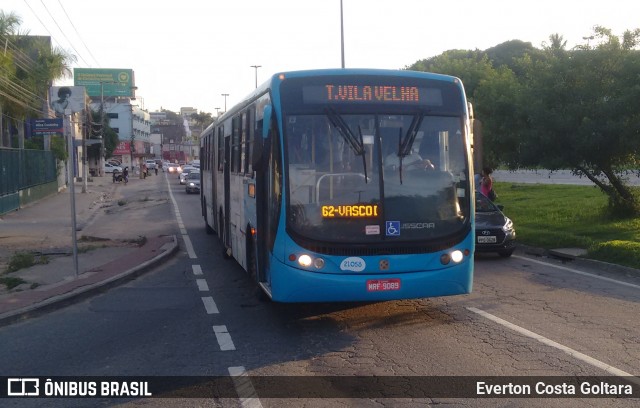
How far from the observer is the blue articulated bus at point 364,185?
8.12 m

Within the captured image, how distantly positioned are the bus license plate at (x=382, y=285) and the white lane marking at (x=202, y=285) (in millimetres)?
4333

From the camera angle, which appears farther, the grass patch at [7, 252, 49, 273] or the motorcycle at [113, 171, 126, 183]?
the motorcycle at [113, 171, 126, 183]

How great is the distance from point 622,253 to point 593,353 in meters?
7.58

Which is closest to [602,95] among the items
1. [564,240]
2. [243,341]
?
[564,240]

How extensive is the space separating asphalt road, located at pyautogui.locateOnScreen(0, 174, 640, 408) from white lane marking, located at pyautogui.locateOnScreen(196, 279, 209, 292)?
4 cm

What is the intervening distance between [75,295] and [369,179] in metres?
5.40

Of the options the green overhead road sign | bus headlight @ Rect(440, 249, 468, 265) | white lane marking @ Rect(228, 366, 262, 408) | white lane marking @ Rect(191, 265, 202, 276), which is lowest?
white lane marking @ Rect(228, 366, 262, 408)

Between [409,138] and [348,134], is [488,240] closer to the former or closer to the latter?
[409,138]

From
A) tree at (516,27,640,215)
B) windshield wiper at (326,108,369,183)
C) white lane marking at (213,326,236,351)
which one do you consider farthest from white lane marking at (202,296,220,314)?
tree at (516,27,640,215)

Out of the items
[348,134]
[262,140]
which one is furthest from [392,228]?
[262,140]

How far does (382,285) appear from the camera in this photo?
321 inches

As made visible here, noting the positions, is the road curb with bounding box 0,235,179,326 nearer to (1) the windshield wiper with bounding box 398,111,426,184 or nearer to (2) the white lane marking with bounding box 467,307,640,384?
(1) the windshield wiper with bounding box 398,111,426,184

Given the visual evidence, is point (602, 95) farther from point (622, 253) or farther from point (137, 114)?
point (137, 114)

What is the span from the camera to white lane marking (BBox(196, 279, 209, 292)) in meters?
11.7
